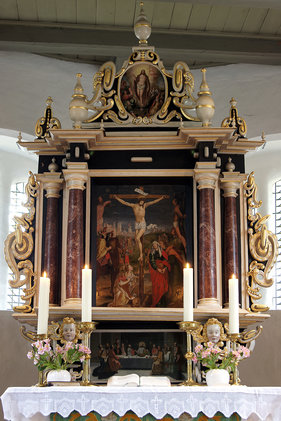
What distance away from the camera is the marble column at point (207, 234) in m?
7.62

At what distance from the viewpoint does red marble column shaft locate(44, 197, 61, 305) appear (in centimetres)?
793

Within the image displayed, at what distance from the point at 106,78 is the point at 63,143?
824mm

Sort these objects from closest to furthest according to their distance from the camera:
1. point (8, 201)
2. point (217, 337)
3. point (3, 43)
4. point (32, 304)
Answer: point (217, 337), point (32, 304), point (3, 43), point (8, 201)

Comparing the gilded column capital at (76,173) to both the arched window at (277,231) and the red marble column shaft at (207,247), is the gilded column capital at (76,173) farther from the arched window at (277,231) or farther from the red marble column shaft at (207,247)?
the arched window at (277,231)

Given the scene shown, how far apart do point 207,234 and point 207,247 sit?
0.13 m

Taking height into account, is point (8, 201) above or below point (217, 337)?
above

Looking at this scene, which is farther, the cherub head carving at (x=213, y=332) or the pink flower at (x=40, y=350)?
the cherub head carving at (x=213, y=332)

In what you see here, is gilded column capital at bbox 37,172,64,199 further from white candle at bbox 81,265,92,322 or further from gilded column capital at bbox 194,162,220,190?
white candle at bbox 81,265,92,322

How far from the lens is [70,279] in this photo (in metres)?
7.70

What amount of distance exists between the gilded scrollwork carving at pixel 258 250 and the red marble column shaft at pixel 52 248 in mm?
1898

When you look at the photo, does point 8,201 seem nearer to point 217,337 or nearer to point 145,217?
point 145,217

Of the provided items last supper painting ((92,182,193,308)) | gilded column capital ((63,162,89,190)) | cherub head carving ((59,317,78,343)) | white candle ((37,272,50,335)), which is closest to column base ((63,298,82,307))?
cherub head carving ((59,317,78,343))

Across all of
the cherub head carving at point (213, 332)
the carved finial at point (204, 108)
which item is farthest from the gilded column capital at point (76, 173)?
the cherub head carving at point (213, 332)

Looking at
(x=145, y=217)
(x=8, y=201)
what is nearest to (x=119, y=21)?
(x=8, y=201)
